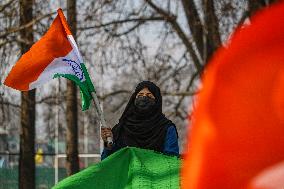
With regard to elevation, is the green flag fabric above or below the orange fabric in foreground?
below

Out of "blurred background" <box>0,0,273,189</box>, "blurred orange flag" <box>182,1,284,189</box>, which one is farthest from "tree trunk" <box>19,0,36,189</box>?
"blurred orange flag" <box>182,1,284,189</box>

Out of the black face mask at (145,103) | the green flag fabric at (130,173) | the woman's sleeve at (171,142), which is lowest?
the green flag fabric at (130,173)

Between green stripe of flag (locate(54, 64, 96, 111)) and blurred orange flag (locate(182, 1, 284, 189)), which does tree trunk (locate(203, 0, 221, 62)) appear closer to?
green stripe of flag (locate(54, 64, 96, 111))

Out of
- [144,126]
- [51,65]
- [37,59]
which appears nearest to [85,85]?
[51,65]

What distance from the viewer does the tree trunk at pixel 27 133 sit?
554 inches

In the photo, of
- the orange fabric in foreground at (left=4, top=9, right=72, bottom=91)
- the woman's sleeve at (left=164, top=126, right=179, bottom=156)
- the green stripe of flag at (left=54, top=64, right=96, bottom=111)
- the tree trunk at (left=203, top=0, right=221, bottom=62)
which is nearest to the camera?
the woman's sleeve at (left=164, top=126, right=179, bottom=156)

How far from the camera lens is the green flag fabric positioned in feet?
17.6

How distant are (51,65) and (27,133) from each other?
920cm

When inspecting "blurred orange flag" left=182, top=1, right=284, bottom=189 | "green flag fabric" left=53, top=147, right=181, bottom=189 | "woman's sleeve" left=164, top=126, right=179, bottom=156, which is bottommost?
"blurred orange flag" left=182, top=1, right=284, bottom=189

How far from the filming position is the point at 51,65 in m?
6.12

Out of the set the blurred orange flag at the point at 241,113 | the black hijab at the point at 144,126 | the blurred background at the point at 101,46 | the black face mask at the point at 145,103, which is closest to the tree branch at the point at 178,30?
the blurred background at the point at 101,46

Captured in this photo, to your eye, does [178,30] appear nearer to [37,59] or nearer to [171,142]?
[37,59]

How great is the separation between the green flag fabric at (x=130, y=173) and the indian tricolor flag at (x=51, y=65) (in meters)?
0.77

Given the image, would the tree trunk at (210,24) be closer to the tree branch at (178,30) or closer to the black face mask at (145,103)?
the tree branch at (178,30)
